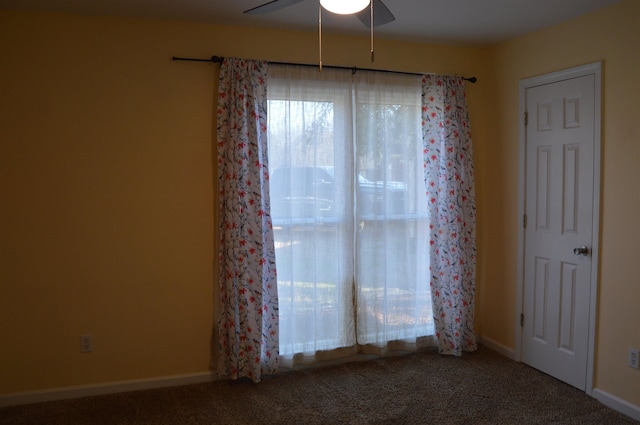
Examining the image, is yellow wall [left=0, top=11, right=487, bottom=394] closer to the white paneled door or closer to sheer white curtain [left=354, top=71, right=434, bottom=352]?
sheer white curtain [left=354, top=71, right=434, bottom=352]

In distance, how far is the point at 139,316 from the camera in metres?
3.20

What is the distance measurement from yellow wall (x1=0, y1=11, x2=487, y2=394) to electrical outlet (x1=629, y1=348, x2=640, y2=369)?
2661mm

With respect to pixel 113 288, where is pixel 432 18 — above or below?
above

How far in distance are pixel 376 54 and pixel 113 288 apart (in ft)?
8.21

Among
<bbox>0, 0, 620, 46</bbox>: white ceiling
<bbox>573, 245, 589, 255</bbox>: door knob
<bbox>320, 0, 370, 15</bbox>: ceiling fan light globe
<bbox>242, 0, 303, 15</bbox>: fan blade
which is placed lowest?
<bbox>573, 245, 589, 255</bbox>: door knob

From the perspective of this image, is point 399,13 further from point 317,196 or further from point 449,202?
point 449,202

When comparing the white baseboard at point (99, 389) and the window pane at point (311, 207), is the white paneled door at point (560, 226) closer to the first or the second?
the window pane at point (311, 207)

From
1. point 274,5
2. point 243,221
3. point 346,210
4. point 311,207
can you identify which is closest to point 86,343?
point 243,221

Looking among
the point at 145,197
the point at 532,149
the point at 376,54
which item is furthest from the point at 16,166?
the point at 532,149

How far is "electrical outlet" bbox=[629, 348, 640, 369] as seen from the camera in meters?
2.79

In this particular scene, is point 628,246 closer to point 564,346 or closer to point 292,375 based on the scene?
point 564,346

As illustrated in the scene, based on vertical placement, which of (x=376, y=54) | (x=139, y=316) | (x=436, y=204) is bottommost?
(x=139, y=316)

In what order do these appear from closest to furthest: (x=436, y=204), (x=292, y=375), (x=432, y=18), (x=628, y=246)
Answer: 1. (x=628, y=246)
2. (x=432, y=18)
3. (x=292, y=375)
4. (x=436, y=204)

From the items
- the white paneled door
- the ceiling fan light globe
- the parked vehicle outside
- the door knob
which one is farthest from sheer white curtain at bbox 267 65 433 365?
the ceiling fan light globe
